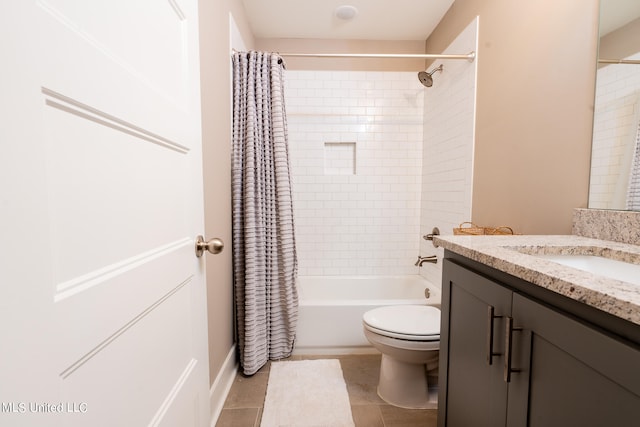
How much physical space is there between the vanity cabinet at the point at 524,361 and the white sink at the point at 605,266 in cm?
33

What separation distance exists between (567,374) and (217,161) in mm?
1553

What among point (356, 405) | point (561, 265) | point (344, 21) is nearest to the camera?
point (561, 265)

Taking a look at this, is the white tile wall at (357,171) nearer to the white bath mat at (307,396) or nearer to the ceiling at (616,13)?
the white bath mat at (307,396)

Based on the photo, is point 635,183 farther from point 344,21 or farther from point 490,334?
point 344,21

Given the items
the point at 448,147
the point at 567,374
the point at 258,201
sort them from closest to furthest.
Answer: the point at 567,374
the point at 258,201
the point at 448,147

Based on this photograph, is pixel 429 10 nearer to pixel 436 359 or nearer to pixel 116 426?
pixel 436 359

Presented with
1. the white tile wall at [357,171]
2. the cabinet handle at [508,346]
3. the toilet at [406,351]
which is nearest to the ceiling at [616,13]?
the cabinet handle at [508,346]

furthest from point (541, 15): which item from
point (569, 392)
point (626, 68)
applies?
point (569, 392)

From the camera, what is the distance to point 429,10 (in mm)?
2178

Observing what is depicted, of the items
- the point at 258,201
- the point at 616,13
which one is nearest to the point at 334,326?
the point at 258,201

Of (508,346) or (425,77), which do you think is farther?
(425,77)

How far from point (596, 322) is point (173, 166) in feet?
3.20

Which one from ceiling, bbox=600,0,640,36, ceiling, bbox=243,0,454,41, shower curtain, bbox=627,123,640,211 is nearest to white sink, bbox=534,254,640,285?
shower curtain, bbox=627,123,640,211

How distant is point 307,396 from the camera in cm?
161
